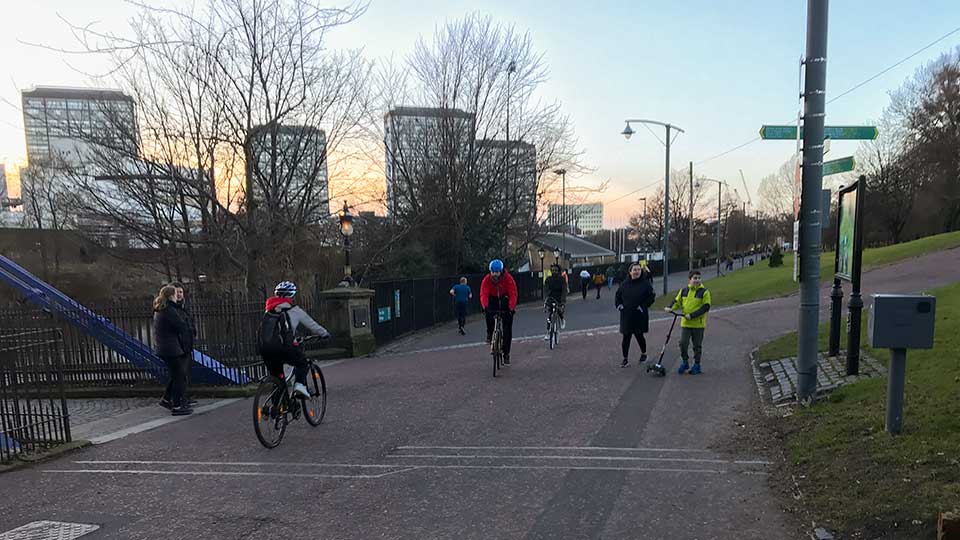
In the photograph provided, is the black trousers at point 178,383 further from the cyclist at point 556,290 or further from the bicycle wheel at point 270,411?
the cyclist at point 556,290

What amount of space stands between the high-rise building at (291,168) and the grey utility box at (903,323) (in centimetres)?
1490

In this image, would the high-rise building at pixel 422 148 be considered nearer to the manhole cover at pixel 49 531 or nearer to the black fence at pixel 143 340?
the black fence at pixel 143 340

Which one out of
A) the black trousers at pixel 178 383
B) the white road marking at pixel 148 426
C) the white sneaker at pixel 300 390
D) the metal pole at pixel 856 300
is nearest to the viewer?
the white sneaker at pixel 300 390

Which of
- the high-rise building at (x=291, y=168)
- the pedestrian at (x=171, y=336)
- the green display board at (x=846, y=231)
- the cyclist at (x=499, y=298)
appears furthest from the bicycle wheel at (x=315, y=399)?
the high-rise building at (x=291, y=168)

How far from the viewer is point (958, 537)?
2.98m

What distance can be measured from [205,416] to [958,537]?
7.84 meters

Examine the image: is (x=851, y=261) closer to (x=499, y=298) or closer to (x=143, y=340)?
(x=499, y=298)

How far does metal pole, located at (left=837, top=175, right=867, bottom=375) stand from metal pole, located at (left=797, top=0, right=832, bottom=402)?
0.77 metres

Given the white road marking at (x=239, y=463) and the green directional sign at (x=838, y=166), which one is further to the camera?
the green directional sign at (x=838, y=166)

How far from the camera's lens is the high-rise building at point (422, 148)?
26.9 meters

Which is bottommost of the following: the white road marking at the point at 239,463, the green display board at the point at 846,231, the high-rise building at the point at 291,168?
the white road marking at the point at 239,463

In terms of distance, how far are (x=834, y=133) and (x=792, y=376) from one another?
3274mm

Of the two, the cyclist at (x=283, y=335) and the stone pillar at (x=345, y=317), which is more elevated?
the cyclist at (x=283, y=335)

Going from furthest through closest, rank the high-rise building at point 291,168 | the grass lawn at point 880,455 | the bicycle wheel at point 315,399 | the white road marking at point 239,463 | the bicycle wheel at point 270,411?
the high-rise building at point 291,168 → the bicycle wheel at point 315,399 → the bicycle wheel at point 270,411 → the white road marking at point 239,463 → the grass lawn at point 880,455
